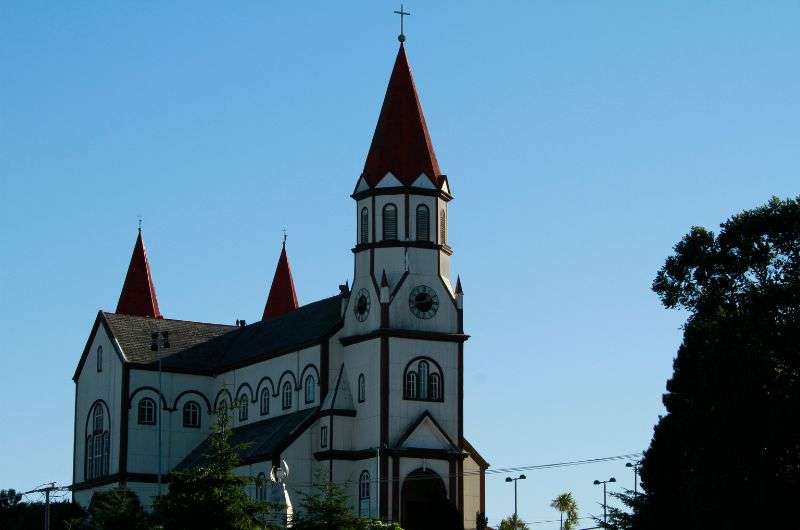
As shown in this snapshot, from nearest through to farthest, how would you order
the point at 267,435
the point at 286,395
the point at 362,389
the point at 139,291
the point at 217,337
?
the point at 362,389 < the point at 267,435 < the point at 286,395 < the point at 217,337 < the point at 139,291

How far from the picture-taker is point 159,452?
333ft

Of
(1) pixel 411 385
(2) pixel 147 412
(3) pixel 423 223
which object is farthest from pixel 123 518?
(2) pixel 147 412

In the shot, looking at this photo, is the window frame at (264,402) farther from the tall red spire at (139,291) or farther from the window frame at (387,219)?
the tall red spire at (139,291)

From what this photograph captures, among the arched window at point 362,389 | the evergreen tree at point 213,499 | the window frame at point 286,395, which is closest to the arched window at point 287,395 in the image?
the window frame at point 286,395

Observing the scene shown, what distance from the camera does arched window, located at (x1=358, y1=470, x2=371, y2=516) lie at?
3514 inches

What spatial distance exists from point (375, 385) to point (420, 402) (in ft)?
7.54

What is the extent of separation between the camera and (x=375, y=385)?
90.4 metres

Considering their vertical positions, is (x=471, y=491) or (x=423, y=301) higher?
(x=423, y=301)

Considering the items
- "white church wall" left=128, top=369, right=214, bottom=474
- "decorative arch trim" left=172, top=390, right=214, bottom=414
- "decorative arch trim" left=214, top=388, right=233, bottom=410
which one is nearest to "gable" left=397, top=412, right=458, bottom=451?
"white church wall" left=128, top=369, right=214, bottom=474

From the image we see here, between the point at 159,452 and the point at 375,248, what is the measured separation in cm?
1810

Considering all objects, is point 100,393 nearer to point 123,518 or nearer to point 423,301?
point 423,301

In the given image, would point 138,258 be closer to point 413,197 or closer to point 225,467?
point 413,197

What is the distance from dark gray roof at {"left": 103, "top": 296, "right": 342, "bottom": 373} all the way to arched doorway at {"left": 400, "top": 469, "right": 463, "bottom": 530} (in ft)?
35.4

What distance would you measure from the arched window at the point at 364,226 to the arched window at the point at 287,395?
9.27m
